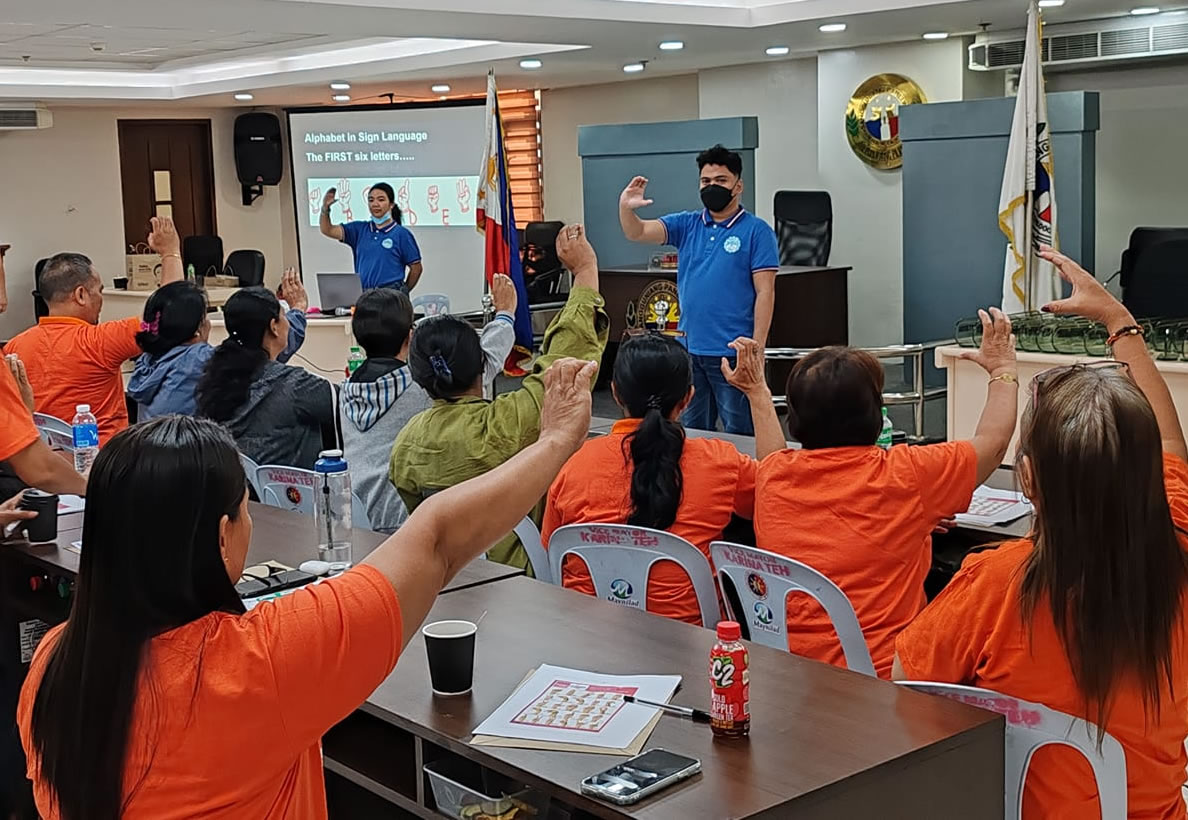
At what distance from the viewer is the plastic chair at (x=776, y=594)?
2.56 meters

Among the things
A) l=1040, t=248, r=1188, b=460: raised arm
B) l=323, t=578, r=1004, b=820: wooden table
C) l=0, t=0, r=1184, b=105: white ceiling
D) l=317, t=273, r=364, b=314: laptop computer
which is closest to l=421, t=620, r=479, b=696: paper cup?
l=323, t=578, r=1004, b=820: wooden table

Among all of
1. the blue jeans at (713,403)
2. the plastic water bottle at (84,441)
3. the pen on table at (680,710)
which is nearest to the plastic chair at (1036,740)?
the pen on table at (680,710)

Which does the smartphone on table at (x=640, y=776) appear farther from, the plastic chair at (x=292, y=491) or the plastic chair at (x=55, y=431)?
the plastic chair at (x=55, y=431)

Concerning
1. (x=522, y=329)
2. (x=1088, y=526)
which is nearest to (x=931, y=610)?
(x=1088, y=526)

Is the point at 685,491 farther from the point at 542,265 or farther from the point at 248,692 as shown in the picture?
the point at 542,265

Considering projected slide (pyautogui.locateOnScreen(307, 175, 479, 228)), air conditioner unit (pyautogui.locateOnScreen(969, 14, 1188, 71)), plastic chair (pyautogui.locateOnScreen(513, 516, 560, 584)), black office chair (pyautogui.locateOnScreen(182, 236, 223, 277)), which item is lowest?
plastic chair (pyautogui.locateOnScreen(513, 516, 560, 584))

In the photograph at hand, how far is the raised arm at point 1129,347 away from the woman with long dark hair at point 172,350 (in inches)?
108

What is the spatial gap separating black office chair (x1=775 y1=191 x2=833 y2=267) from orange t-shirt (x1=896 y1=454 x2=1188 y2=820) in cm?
724

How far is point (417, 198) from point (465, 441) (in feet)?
27.5

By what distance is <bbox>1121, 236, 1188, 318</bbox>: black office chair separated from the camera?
23.7 feet

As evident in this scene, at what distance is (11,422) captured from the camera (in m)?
3.15

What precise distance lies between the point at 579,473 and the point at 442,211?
849 centimetres

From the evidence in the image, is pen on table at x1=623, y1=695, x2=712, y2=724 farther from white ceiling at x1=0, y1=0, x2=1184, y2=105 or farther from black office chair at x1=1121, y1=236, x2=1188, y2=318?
black office chair at x1=1121, y1=236, x2=1188, y2=318

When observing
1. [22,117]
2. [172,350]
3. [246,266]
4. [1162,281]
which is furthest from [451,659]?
[22,117]
